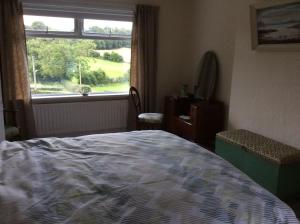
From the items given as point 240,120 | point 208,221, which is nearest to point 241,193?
point 208,221

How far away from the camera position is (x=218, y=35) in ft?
13.2

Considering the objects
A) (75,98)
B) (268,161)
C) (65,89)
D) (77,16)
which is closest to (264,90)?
(268,161)

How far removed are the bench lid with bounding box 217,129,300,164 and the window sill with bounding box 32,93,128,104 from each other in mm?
1915

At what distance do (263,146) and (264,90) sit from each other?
2.24ft

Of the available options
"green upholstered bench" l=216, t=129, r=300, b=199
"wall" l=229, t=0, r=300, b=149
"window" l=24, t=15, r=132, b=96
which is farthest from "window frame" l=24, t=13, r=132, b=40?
"green upholstered bench" l=216, t=129, r=300, b=199

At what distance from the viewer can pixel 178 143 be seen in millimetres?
2123

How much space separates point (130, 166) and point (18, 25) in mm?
2920

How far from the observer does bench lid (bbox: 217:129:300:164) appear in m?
2.46

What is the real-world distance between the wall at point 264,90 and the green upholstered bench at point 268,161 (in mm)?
182

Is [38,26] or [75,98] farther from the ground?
[38,26]

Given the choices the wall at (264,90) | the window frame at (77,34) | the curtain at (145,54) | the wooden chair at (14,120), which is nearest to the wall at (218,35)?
the wall at (264,90)

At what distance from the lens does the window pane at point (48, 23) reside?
12.5ft

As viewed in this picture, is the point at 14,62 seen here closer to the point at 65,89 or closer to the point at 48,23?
the point at 48,23

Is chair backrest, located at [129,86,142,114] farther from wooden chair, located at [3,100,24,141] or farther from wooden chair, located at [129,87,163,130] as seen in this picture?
wooden chair, located at [3,100,24,141]
